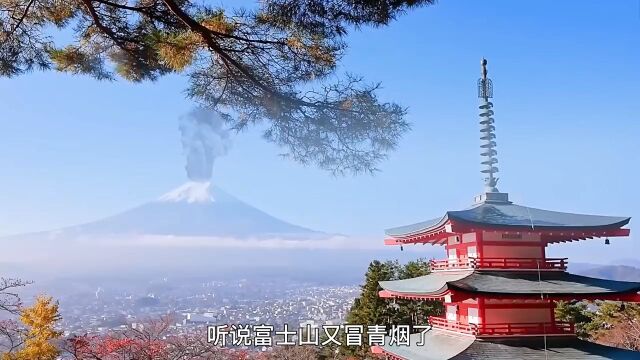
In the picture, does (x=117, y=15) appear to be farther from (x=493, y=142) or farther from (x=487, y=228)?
(x=493, y=142)

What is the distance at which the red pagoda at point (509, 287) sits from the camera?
199 inches

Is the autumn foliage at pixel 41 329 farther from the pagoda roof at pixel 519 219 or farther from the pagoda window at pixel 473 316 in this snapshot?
the pagoda window at pixel 473 316

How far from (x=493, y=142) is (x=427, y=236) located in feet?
4.44

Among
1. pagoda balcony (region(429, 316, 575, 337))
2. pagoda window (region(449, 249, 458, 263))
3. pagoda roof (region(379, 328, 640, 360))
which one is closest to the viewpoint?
pagoda roof (region(379, 328, 640, 360))

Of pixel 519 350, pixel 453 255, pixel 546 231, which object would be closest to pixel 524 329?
pixel 519 350

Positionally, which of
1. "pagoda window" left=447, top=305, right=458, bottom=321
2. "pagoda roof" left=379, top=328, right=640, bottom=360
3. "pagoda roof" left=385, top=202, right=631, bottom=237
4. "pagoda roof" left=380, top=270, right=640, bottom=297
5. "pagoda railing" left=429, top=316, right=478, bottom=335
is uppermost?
"pagoda roof" left=385, top=202, right=631, bottom=237

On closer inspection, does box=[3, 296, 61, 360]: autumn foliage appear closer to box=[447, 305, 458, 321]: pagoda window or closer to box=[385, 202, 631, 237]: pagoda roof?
box=[385, 202, 631, 237]: pagoda roof

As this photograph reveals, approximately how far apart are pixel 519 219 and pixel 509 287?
0.77 meters

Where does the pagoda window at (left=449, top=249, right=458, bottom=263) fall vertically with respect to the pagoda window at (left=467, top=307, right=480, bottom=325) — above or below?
above

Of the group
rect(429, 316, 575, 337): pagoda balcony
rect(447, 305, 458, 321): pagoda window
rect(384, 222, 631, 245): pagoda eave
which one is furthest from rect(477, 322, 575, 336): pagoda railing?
rect(384, 222, 631, 245): pagoda eave

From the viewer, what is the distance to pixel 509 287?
5074 millimetres

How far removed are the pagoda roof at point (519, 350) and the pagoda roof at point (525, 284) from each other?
1.55ft

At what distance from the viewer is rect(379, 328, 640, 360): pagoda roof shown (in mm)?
4934

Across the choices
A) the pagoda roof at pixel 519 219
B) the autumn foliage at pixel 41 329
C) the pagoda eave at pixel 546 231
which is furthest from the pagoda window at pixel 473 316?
the autumn foliage at pixel 41 329
